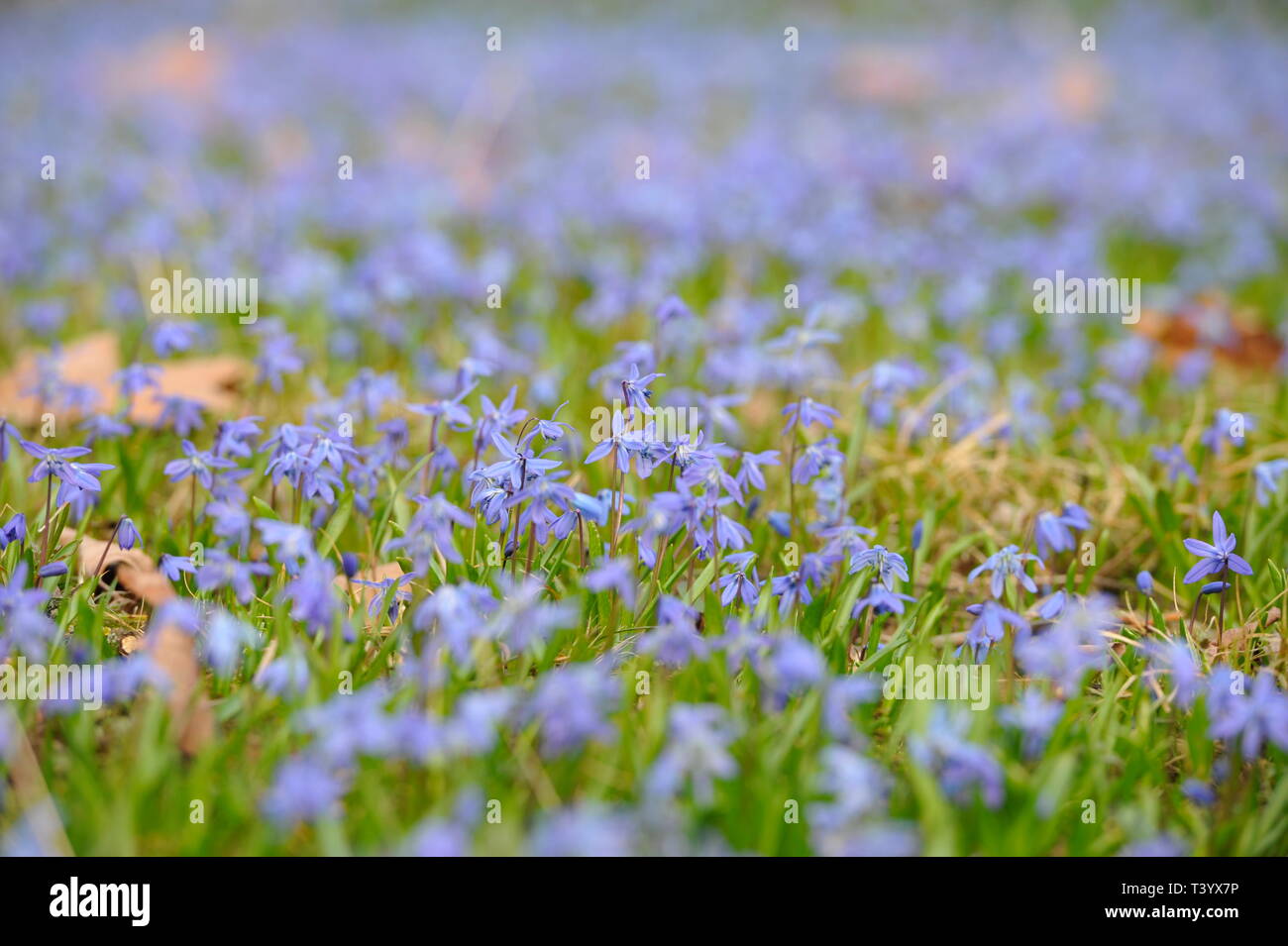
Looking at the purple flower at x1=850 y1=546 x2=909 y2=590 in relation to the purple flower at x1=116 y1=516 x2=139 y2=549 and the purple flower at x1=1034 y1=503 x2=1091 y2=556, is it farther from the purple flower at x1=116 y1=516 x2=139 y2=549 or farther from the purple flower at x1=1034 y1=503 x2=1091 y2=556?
the purple flower at x1=116 y1=516 x2=139 y2=549

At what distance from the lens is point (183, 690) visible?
2.49 m

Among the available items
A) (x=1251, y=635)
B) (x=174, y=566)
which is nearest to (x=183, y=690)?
(x=174, y=566)

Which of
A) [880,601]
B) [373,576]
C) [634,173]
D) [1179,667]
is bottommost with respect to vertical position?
[1179,667]

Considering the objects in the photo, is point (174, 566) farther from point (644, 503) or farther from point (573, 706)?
point (573, 706)

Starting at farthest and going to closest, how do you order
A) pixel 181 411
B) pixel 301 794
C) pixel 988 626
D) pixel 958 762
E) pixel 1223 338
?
1. pixel 1223 338
2. pixel 181 411
3. pixel 988 626
4. pixel 958 762
5. pixel 301 794

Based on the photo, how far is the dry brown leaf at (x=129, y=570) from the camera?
2.91 m

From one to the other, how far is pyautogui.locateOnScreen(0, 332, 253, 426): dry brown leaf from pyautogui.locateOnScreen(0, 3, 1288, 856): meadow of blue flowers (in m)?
0.03

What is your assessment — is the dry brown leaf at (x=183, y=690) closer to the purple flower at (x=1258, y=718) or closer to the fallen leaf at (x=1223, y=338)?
the purple flower at (x=1258, y=718)

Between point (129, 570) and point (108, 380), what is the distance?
142 cm

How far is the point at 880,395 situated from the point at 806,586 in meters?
1.69

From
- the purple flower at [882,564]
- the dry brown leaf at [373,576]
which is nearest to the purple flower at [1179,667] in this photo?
the purple flower at [882,564]

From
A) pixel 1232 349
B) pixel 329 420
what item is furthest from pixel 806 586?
pixel 1232 349

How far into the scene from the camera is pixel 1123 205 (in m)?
8.63
